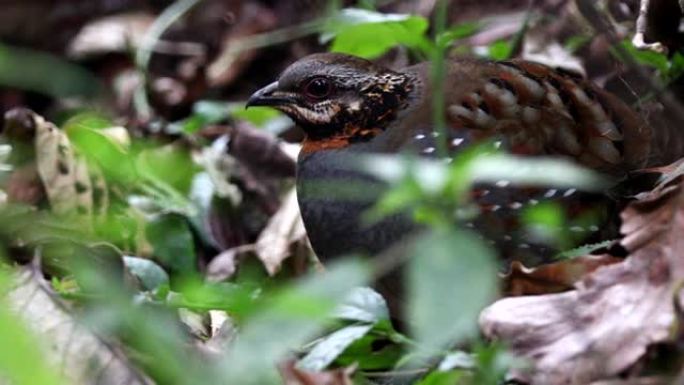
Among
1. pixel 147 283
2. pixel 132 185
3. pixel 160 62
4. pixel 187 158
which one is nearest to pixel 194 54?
pixel 160 62

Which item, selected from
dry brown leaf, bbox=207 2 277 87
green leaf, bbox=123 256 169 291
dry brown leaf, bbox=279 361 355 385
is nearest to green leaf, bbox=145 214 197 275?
green leaf, bbox=123 256 169 291

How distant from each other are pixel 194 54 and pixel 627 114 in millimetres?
3608

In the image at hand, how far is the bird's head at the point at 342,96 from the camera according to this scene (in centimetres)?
415

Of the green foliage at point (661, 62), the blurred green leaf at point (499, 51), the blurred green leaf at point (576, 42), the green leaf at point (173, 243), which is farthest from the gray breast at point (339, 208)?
the blurred green leaf at point (576, 42)

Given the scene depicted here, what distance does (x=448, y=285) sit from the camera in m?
1.93

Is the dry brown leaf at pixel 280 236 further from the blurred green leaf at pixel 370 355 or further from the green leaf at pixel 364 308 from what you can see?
the blurred green leaf at pixel 370 355

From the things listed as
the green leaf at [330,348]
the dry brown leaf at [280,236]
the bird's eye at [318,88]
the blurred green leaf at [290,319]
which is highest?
the blurred green leaf at [290,319]

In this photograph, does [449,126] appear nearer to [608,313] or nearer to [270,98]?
[270,98]

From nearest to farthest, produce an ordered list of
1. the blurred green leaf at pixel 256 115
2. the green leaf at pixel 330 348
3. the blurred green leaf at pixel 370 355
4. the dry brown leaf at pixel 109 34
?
the green leaf at pixel 330 348
the blurred green leaf at pixel 370 355
the blurred green leaf at pixel 256 115
the dry brown leaf at pixel 109 34

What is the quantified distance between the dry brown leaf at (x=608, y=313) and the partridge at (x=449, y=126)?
30.3 inches

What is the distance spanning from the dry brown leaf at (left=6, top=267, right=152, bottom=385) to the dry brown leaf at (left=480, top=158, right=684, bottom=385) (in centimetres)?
75

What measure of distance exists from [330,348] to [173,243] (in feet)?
5.87

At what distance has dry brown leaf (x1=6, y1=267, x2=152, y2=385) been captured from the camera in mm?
2900

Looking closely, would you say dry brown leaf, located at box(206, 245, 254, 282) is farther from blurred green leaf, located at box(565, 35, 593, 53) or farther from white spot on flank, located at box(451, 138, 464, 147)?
blurred green leaf, located at box(565, 35, 593, 53)
